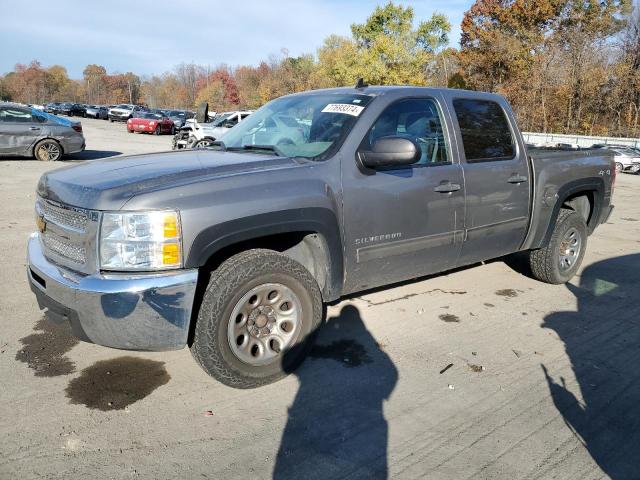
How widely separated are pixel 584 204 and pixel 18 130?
1408 centimetres

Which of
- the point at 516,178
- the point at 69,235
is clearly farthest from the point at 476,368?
the point at 69,235

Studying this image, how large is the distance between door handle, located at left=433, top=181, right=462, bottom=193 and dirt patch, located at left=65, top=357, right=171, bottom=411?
2.36 metres

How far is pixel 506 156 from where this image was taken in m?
4.69

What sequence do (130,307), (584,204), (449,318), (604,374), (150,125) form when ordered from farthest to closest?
(150,125)
(584,204)
(449,318)
(604,374)
(130,307)

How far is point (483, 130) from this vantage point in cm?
459

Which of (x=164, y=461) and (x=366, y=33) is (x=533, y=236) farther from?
(x=366, y=33)

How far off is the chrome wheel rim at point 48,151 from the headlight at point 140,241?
1364 centimetres

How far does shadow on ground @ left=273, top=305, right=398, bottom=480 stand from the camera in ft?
8.63

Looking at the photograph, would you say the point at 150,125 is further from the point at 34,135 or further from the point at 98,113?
the point at 98,113

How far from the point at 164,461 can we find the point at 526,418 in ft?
6.66

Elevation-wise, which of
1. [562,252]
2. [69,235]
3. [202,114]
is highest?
[202,114]

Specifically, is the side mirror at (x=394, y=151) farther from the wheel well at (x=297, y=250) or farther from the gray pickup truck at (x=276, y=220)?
the wheel well at (x=297, y=250)

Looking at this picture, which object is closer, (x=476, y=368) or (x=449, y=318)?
(x=476, y=368)

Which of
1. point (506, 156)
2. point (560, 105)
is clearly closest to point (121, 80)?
point (560, 105)
